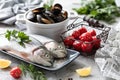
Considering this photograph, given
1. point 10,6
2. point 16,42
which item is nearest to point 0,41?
point 16,42

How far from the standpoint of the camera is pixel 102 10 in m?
1.51

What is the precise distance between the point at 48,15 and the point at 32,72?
0.88 feet

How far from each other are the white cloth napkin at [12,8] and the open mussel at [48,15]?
0.81 ft

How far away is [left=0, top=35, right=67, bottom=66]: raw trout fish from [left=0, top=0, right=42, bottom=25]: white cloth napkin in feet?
1.03

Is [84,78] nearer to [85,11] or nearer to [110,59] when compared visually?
[110,59]

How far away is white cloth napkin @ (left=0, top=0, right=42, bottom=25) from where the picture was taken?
1472mm

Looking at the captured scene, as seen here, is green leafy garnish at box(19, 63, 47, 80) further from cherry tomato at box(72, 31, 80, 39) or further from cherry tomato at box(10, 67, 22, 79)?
cherry tomato at box(72, 31, 80, 39)

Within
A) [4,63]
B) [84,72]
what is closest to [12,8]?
[4,63]

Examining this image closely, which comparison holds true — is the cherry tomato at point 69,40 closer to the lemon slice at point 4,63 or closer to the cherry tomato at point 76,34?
the cherry tomato at point 76,34

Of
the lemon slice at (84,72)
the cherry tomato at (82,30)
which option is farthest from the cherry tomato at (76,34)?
the lemon slice at (84,72)

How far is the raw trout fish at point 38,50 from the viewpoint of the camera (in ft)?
3.49

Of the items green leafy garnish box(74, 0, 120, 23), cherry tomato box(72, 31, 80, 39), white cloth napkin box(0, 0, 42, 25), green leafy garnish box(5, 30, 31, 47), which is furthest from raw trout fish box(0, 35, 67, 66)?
green leafy garnish box(74, 0, 120, 23)

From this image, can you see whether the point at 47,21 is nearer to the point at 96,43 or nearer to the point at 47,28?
the point at 47,28

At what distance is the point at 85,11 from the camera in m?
1.56
